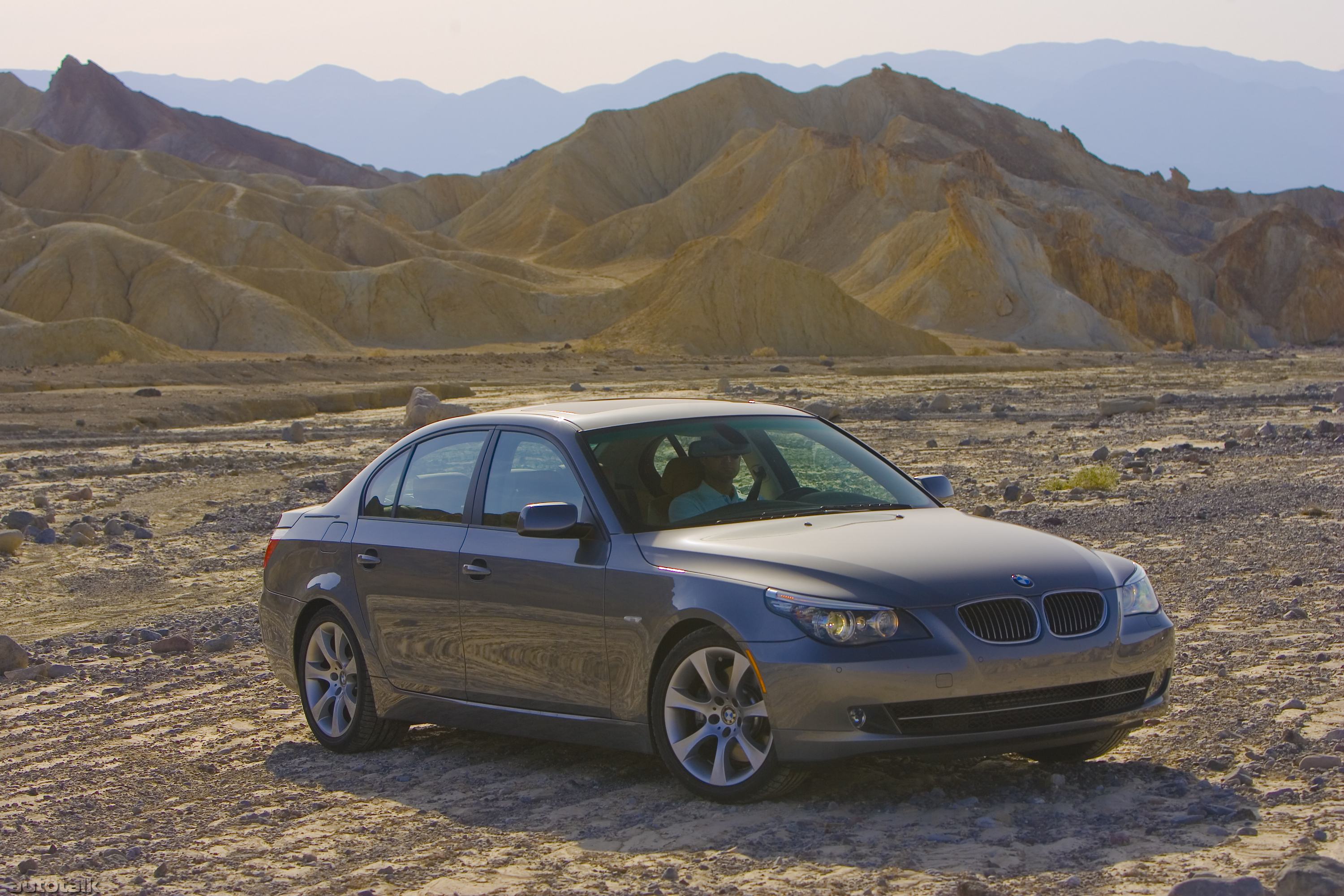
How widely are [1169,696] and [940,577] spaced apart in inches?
47.3

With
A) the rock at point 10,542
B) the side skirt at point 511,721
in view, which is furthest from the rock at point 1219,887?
the rock at point 10,542

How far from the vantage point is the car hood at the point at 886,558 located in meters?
5.44

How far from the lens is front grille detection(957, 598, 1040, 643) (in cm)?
540

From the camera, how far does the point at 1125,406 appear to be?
105 ft

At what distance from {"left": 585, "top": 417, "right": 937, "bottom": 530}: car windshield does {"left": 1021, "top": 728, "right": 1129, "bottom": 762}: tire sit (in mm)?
1218

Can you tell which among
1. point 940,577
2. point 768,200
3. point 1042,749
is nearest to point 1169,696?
point 1042,749

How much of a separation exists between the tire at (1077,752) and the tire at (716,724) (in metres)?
1.11

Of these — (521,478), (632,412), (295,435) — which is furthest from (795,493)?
(295,435)

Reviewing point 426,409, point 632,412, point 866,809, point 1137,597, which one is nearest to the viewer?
point 866,809

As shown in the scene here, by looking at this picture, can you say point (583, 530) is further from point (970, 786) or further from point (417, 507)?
point (970, 786)

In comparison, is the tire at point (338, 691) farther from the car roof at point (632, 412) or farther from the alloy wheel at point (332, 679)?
the car roof at point (632, 412)

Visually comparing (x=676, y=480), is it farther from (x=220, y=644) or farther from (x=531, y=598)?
(x=220, y=644)

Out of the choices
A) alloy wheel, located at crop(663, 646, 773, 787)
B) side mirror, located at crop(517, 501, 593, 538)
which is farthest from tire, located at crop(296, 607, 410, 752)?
alloy wheel, located at crop(663, 646, 773, 787)

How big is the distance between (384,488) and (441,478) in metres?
0.45
